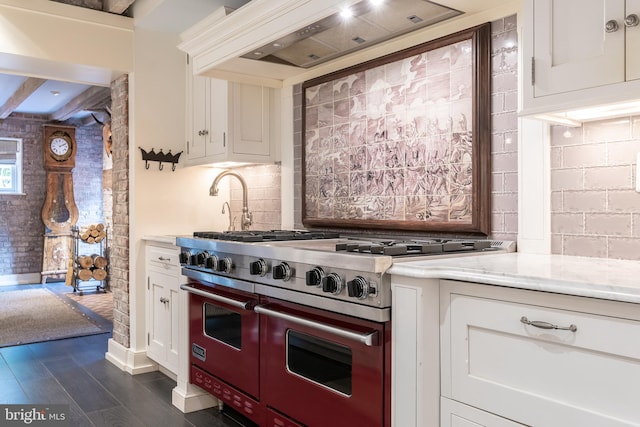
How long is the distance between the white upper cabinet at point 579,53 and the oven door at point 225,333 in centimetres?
149

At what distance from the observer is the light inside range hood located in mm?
2215

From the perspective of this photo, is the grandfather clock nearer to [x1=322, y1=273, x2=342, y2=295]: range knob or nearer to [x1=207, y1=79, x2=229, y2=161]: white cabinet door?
[x1=207, y1=79, x2=229, y2=161]: white cabinet door

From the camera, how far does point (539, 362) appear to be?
1.40m

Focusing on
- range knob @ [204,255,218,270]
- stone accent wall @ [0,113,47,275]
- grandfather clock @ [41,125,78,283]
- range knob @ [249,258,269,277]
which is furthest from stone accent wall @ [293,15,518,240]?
stone accent wall @ [0,113,47,275]

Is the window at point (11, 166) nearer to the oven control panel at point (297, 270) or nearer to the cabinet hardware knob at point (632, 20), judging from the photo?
the oven control panel at point (297, 270)

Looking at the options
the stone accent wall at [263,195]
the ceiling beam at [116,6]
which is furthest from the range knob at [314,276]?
the ceiling beam at [116,6]

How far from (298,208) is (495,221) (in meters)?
1.45

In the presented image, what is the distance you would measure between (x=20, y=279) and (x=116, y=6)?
5877mm

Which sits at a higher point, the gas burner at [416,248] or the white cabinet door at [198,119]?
the white cabinet door at [198,119]

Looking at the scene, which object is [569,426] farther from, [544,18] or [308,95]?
[308,95]

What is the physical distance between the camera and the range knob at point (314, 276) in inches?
77.5

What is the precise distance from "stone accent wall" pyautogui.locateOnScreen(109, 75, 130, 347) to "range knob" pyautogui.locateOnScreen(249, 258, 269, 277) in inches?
71.9

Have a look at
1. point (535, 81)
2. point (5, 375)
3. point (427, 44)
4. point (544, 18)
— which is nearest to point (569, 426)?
point (535, 81)

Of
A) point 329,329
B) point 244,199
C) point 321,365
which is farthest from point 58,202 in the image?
point 329,329
